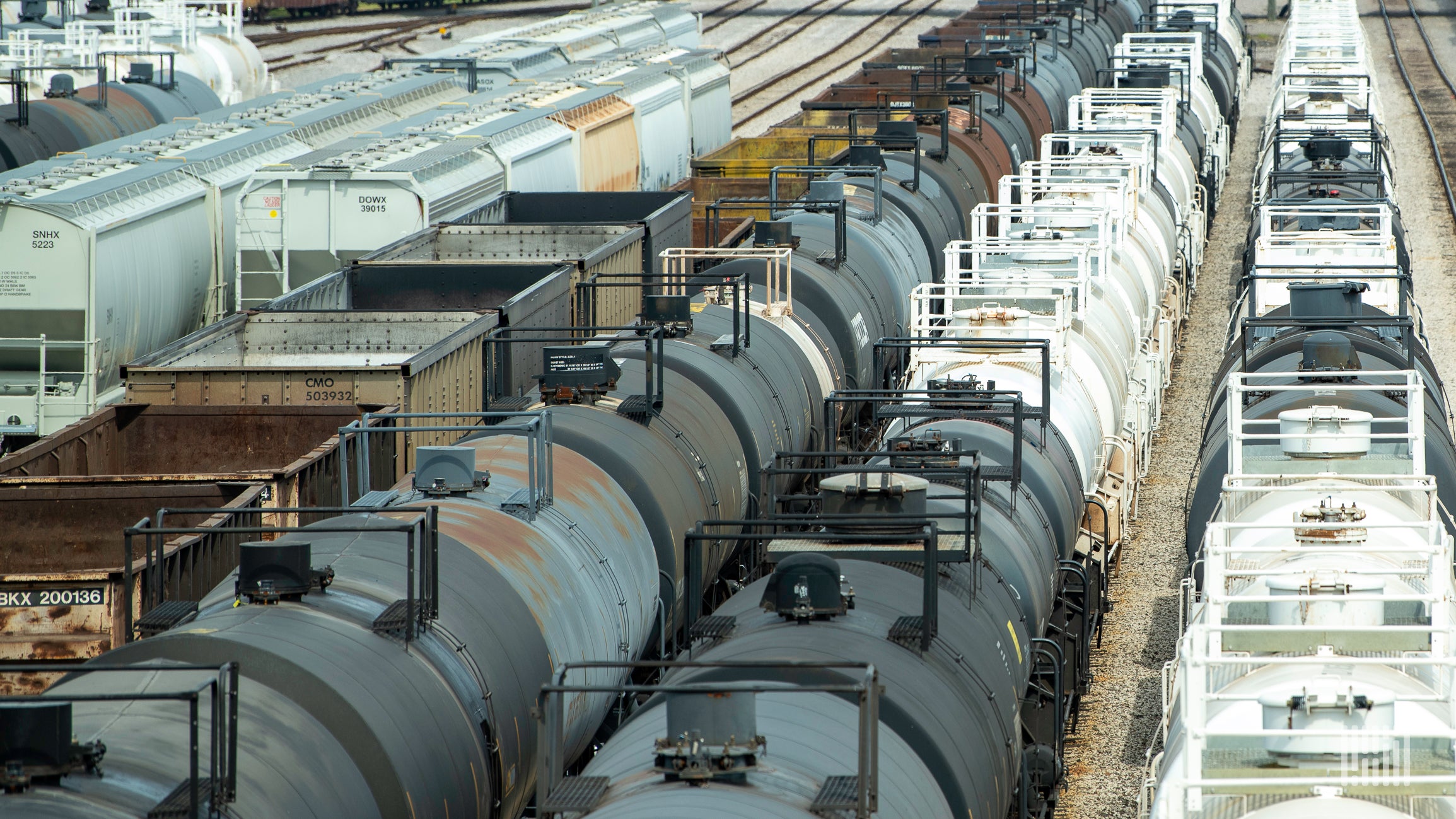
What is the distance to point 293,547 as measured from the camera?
1135 cm

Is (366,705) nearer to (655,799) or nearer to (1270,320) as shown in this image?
(655,799)

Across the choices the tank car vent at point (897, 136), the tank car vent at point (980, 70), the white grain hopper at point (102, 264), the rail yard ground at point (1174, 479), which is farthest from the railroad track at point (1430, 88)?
the white grain hopper at point (102, 264)

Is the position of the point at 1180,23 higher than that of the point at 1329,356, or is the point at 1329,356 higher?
the point at 1180,23

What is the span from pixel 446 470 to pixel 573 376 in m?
3.07

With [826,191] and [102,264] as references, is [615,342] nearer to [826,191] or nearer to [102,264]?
[826,191]

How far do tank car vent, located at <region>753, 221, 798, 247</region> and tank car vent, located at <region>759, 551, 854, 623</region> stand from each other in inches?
494

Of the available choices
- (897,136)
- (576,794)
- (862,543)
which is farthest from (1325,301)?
(576,794)

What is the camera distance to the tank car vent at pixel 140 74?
47.0 meters

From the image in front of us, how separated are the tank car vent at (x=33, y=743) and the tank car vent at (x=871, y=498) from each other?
636 cm

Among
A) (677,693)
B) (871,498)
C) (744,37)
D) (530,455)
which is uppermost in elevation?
(744,37)

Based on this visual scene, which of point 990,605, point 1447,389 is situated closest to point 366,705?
point 990,605

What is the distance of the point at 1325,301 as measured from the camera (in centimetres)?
2192

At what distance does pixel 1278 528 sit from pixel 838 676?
5323 mm

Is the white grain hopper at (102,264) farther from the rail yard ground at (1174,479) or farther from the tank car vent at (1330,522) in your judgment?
the tank car vent at (1330,522)
